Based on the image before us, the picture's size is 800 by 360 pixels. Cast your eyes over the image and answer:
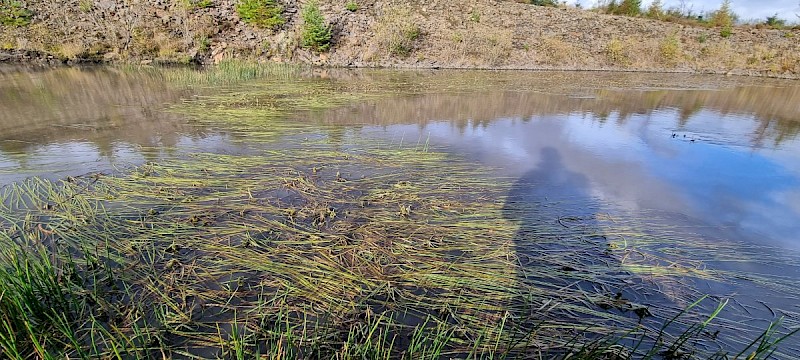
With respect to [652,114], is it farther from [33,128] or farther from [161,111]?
[33,128]

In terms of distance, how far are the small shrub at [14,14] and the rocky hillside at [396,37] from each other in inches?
1.9

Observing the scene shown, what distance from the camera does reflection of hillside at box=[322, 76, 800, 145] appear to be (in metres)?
7.20

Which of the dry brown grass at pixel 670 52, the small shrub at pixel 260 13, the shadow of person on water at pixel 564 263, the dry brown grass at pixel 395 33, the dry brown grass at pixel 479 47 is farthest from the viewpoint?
the dry brown grass at pixel 670 52

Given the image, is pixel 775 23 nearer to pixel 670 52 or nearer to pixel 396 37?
pixel 670 52

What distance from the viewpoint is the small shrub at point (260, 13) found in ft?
61.2

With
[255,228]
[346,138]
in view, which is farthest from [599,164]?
[255,228]

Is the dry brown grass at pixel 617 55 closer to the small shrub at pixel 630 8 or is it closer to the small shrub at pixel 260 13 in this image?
the small shrub at pixel 630 8

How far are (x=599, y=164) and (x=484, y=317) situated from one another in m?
3.64

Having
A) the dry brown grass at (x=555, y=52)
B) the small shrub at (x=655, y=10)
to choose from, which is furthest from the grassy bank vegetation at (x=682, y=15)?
the dry brown grass at (x=555, y=52)

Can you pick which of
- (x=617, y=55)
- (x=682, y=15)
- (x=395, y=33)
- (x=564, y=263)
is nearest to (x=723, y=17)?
(x=682, y=15)

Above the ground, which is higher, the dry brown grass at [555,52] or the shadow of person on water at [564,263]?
the dry brown grass at [555,52]

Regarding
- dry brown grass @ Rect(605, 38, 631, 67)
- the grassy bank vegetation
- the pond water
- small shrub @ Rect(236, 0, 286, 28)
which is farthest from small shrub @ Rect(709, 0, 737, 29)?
small shrub @ Rect(236, 0, 286, 28)

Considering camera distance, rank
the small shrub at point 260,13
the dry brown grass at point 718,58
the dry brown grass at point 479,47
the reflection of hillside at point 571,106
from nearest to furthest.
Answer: the reflection of hillside at point 571,106
the dry brown grass at point 479,47
the small shrub at point 260,13
the dry brown grass at point 718,58

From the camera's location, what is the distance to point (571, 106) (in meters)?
8.92
